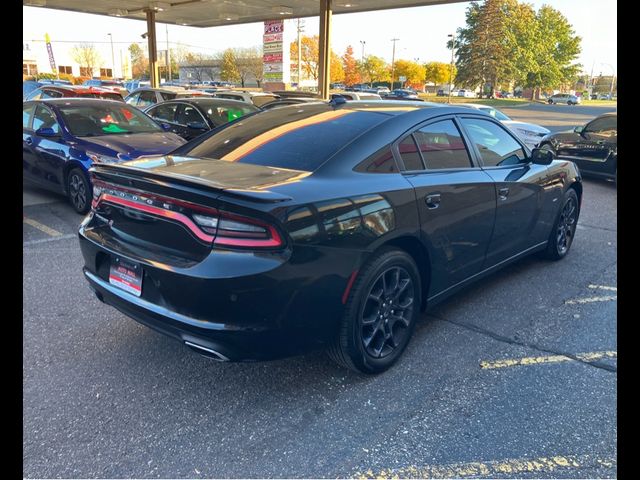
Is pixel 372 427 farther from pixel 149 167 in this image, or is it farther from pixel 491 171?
pixel 491 171

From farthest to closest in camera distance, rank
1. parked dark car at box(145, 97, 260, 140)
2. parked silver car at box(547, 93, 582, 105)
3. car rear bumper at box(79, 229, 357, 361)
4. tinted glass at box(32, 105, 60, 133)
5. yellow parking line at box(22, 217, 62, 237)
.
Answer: parked silver car at box(547, 93, 582, 105), parked dark car at box(145, 97, 260, 140), tinted glass at box(32, 105, 60, 133), yellow parking line at box(22, 217, 62, 237), car rear bumper at box(79, 229, 357, 361)

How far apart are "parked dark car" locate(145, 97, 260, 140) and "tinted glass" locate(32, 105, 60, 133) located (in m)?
2.18

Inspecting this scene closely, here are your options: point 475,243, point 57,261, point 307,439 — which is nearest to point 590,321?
point 475,243

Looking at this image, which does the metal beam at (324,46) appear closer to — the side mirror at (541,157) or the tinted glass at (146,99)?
the tinted glass at (146,99)

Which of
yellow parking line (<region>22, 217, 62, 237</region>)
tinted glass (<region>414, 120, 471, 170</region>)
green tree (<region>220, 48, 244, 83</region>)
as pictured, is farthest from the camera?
→ green tree (<region>220, 48, 244, 83</region>)

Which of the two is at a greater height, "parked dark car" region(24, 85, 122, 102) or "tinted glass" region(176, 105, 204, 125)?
"parked dark car" region(24, 85, 122, 102)

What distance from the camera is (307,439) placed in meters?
2.58

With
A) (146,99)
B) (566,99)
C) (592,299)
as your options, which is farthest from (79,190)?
(566,99)

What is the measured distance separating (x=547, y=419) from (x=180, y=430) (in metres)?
1.95

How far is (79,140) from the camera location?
6922 millimetres

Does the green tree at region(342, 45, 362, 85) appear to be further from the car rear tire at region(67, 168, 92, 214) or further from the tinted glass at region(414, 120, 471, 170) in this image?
A: the tinted glass at region(414, 120, 471, 170)

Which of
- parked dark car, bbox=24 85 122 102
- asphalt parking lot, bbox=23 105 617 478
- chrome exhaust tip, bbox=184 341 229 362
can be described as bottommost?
asphalt parking lot, bbox=23 105 617 478

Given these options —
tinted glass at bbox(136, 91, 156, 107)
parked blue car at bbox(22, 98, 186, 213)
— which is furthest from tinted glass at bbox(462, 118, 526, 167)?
tinted glass at bbox(136, 91, 156, 107)

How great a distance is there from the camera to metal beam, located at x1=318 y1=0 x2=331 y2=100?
1711 centimetres
